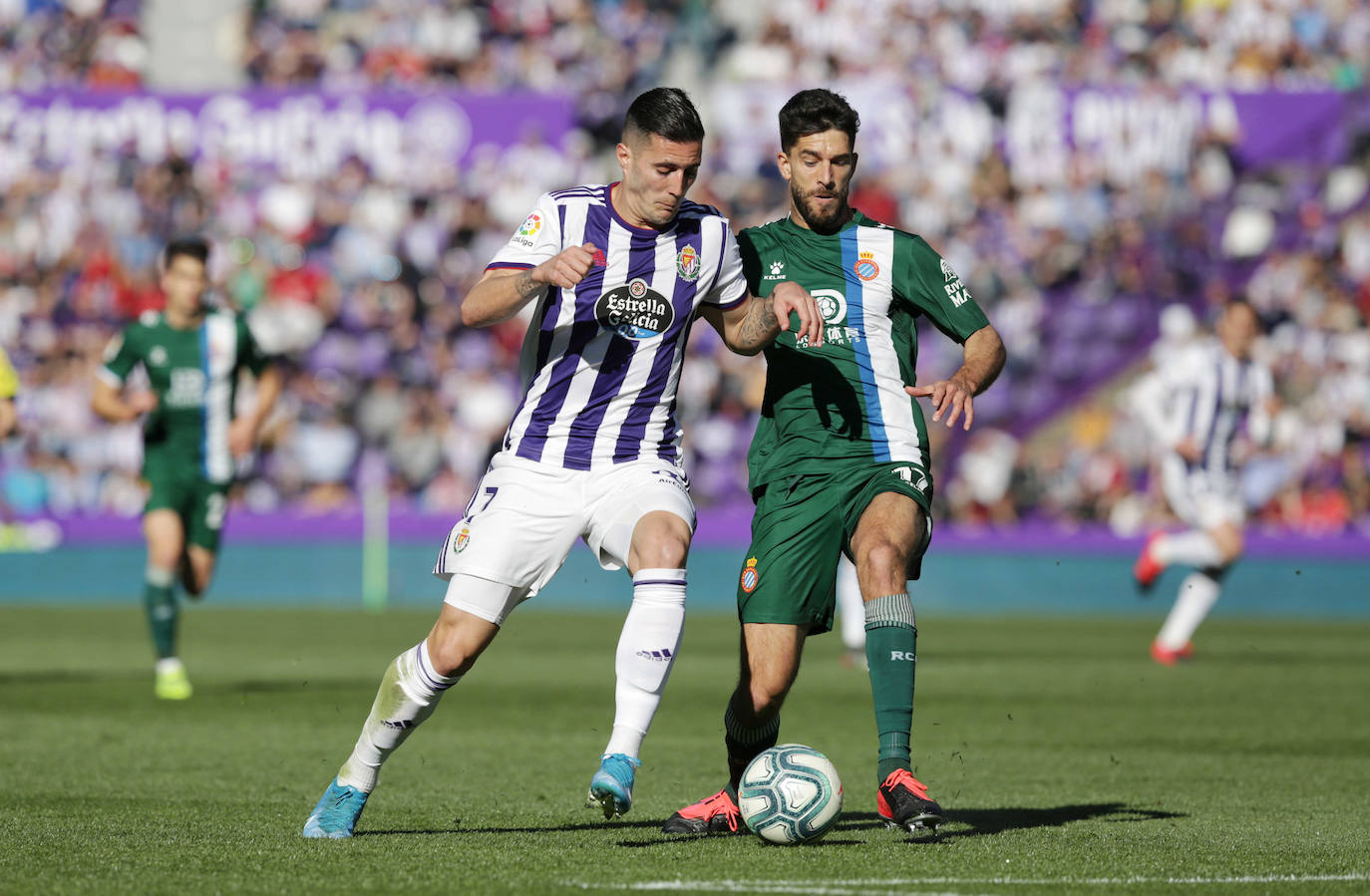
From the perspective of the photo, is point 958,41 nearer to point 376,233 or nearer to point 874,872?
point 376,233

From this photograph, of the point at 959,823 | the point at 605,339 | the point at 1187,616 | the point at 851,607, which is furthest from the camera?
the point at 1187,616

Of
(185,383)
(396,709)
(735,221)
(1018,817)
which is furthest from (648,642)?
(735,221)

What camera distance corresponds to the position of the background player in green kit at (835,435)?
6.00 meters

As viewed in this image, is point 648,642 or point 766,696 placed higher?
point 648,642

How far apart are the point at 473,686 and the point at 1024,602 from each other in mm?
9436

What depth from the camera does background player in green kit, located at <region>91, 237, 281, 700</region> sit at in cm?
1132

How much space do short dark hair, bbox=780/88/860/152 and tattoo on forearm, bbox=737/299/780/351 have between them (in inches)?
24.3

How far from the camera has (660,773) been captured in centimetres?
785

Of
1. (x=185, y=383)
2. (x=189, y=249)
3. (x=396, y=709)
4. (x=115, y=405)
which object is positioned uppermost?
(x=189, y=249)

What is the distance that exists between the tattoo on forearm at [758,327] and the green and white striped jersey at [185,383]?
20.6ft

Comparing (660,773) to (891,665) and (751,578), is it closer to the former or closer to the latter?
(751,578)

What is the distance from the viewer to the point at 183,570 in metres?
11.5

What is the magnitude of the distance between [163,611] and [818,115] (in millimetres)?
6740

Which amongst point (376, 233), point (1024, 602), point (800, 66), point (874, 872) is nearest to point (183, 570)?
point (874, 872)
